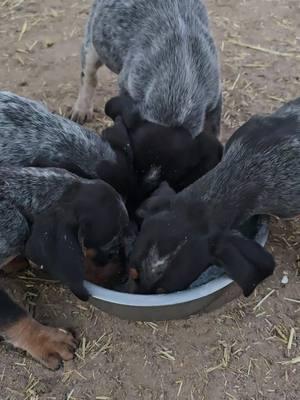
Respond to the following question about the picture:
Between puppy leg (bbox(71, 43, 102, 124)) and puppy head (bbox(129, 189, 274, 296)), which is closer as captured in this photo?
puppy head (bbox(129, 189, 274, 296))

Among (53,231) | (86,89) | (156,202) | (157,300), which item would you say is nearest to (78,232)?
(53,231)

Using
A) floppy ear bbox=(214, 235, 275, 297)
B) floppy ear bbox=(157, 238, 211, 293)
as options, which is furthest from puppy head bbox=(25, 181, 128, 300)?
floppy ear bbox=(214, 235, 275, 297)

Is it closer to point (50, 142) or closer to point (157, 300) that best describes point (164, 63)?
point (50, 142)

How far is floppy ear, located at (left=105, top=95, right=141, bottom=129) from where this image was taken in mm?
4922

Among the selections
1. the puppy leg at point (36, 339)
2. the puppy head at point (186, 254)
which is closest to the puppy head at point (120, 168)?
the puppy head at point (186, 254)

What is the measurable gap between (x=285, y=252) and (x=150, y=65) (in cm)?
187

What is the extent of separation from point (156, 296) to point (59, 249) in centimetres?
66

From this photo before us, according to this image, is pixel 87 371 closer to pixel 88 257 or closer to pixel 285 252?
pixel 88 257

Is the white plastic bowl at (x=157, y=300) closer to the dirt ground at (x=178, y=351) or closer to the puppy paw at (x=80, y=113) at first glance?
the dirt ground at (x=178, y=351)

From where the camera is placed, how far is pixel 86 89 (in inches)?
246

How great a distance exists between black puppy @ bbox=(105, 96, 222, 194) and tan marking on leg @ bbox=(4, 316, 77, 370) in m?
1.21

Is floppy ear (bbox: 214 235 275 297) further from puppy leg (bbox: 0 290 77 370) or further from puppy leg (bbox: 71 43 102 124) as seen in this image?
puppy leg (bbox: 71 43 102 124)

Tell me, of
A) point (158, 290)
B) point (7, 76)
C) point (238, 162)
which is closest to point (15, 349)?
point (158, 290)

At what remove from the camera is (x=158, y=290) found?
4043 mm
